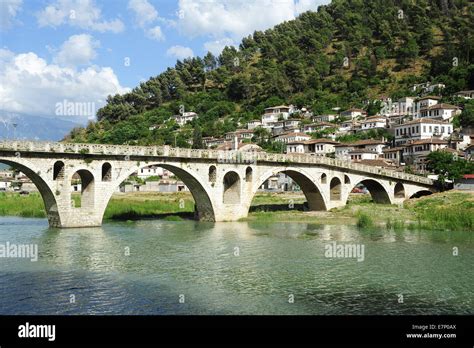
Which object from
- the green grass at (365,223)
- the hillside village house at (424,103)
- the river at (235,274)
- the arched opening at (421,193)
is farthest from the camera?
the hillside village house at (424,103)

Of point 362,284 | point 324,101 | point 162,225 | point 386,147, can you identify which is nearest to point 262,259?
point 362,284

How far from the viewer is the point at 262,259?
29266 mm

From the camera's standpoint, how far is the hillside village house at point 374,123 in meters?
107

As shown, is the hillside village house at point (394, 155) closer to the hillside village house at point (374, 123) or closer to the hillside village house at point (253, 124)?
the hillside village house at point (374, 123)

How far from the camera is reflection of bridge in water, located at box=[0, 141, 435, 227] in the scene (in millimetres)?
40156

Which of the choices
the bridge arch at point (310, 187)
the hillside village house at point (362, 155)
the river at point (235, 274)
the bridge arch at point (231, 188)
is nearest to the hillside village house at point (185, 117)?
the hillside village house at point (362, 155)

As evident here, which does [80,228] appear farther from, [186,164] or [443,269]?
[443,269]

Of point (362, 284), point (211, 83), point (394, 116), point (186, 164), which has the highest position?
point (211, 83)

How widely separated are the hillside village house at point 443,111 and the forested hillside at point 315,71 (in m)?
13.7

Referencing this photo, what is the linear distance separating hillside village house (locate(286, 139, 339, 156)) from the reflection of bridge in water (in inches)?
1149

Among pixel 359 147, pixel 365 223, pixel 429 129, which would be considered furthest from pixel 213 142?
pixel 365 223

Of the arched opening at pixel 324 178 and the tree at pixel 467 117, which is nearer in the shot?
the arched opening at pixel 324 178
